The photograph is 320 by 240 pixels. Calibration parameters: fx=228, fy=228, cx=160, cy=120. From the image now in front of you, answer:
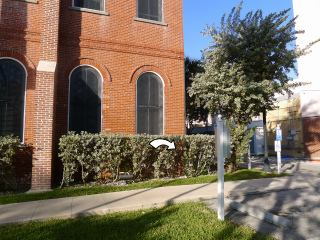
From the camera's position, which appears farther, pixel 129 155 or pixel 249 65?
pixel 249 65

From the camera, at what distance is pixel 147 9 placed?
9984 mm

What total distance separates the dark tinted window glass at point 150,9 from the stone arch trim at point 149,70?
2269 millimetres

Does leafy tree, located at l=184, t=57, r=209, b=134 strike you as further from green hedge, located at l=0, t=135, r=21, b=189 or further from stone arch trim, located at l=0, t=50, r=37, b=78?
green hedge, located at l=0, t=135, r=21, b=189

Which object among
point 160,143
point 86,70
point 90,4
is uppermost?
point 90,4

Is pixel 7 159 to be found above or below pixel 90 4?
below

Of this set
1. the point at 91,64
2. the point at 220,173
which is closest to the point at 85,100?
the point at 91,64

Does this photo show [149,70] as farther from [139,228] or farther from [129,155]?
[139,228]

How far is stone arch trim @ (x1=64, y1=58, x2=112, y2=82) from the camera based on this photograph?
8.41 metres

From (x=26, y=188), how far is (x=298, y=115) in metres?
22.4

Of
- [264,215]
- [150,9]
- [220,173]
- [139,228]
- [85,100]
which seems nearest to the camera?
[139,228]

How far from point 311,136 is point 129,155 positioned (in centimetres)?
A: 1788

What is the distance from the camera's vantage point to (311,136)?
19.2 meters

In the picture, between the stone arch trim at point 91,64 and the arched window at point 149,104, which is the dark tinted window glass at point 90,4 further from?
the arched window at point 149,104

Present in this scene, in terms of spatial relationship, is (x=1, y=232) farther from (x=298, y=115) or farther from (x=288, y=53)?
(x=298, y=115)
